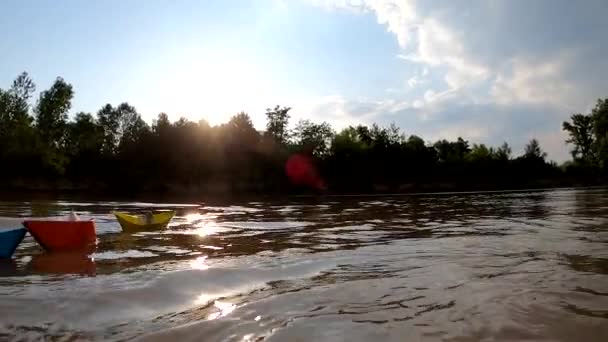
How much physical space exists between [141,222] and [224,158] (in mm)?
62209

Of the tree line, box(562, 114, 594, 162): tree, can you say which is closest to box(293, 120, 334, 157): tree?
the tree line

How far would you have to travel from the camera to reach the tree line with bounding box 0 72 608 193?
70.6m

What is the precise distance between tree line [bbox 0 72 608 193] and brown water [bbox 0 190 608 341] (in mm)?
62093

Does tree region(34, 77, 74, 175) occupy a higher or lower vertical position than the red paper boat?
higher

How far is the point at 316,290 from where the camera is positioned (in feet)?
→ 24.3

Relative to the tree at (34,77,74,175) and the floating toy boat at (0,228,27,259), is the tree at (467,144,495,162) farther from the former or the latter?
the floating toy boat at (0,228,27,259)

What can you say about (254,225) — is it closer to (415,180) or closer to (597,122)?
(415,180)

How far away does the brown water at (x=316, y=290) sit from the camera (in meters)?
5.29

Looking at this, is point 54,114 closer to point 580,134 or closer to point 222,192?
point 222,192

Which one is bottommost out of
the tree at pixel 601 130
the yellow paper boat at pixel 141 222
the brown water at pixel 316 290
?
the brown water at pixel 316 290

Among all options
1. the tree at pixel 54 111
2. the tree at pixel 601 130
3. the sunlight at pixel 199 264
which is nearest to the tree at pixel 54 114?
the tree at pixel 54 111

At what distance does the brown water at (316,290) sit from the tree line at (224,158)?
62.1m

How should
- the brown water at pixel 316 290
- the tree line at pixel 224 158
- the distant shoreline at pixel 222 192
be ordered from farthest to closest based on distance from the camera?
the tree line at pixel 224 158
the distant shoreline at pixel 222 192
the brown water at pixel 316 290

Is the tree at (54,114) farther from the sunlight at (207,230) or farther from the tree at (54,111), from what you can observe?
the sunlight at (207,230)
